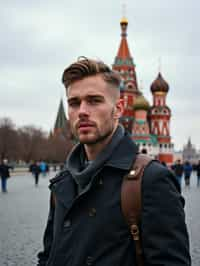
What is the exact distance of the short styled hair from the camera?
2.14 meters

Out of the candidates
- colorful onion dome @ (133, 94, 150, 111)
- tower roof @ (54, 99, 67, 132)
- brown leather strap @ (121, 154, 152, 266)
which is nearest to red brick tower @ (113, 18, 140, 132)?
colorful onion dome @ (133, 94, 150, 111)

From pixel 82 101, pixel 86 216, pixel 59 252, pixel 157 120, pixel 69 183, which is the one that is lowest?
pixel 59 252

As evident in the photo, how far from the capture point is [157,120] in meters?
73.4

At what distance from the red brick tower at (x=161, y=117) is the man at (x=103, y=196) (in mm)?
71362

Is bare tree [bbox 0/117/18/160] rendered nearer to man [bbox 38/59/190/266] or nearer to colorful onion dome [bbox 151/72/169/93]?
colorful onion dome [bbox 151/72/169/93]

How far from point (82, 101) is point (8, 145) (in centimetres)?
5765

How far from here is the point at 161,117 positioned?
73.4 meters

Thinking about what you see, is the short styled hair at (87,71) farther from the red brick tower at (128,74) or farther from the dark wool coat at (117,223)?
the red brick tower at (128,74)

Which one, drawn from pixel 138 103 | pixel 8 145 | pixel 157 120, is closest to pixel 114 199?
pixel 8 145

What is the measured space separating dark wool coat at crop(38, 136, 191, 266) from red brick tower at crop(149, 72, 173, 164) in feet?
234

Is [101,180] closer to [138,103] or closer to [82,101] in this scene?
[82,101]

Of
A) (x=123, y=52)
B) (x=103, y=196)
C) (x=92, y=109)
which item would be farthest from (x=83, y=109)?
(x=123, y=52)

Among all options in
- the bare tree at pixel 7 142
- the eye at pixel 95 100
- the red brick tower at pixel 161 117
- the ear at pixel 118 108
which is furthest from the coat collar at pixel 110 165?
the red brick tower at pixel 161 117

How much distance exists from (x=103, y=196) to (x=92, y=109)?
43 centimetres
